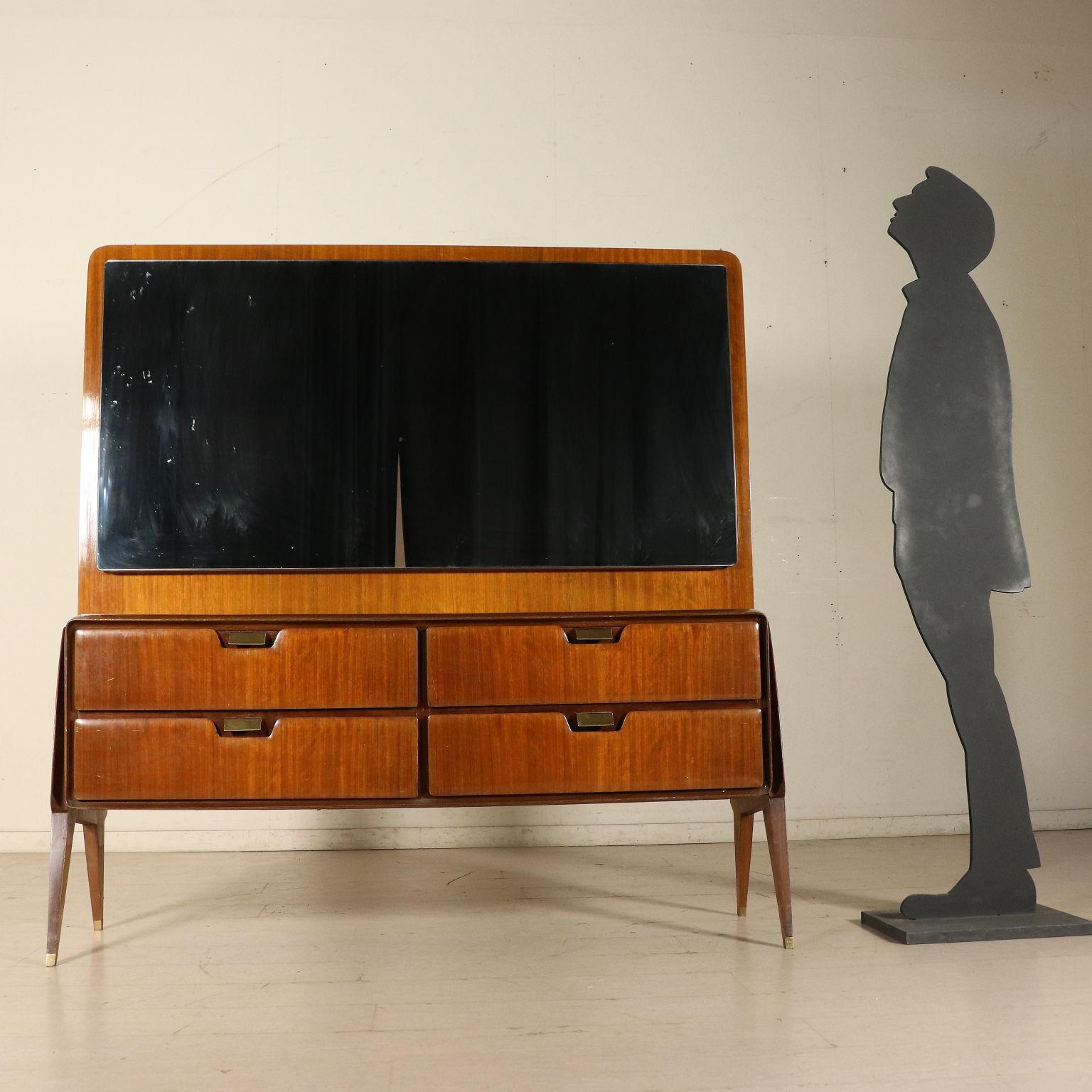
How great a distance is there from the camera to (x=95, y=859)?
222 centimetres

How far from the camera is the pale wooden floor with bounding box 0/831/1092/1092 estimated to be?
1486 millimetres

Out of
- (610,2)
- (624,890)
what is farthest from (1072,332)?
(624,890)

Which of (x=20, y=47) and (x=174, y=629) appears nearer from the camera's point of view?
(x=174, y=629)

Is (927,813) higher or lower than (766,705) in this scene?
lower

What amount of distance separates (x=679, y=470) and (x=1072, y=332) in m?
2.07

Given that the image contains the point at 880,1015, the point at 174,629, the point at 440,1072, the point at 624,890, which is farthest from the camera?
the point at 624,890

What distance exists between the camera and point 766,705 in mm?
2143

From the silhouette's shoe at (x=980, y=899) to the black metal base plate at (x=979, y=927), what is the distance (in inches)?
0.5

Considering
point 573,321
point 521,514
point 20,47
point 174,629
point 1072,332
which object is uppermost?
point 20,47

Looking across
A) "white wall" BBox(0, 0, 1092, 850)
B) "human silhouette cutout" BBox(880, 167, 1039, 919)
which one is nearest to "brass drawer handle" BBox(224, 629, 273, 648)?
"white wall" BBox(0, 0, 1092, 850)

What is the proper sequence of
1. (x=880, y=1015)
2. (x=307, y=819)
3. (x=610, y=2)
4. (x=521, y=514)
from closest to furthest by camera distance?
1. (x=880, y=1015)
2. (x=521, y=514)
3. (x=307, y=819)
4. (x=610, y=2)

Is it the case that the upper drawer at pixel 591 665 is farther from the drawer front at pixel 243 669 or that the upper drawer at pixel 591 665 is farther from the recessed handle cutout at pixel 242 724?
the recessed handle cutout at pixel 242 724

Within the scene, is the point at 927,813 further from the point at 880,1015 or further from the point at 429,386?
the point at 429,386

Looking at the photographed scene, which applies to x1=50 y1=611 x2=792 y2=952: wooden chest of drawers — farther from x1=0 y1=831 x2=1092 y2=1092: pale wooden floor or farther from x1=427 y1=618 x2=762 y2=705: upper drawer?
x1=0 y1=831 x2=1092 y2=1092: pale wooden floor
